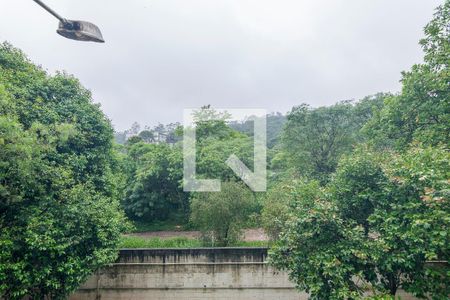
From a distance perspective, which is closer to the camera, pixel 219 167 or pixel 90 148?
A: pixel 90 148

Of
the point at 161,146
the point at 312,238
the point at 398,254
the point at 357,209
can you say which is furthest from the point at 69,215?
the point at 161,146

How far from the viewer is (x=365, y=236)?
534cm

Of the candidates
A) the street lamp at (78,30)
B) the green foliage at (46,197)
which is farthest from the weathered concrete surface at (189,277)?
the street lamp at (78,30)

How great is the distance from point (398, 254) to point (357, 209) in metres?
1.06

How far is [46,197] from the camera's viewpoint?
19.0ft

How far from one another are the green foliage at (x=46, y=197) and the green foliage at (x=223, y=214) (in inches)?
104

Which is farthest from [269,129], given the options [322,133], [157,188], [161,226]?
[161,226]

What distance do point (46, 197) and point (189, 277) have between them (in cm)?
400

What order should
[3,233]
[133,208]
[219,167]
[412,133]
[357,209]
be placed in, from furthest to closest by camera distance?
[133,208] < [219,167] < [412,133] < [357,209] < [3,233]

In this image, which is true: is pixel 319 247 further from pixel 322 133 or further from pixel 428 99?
pixel 322 133

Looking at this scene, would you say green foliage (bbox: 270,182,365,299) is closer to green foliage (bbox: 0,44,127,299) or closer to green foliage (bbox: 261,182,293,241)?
green foliage (bbox: 261,182,293,241)

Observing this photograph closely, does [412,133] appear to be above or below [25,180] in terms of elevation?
above

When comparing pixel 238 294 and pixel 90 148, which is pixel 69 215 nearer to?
pixel 90 148

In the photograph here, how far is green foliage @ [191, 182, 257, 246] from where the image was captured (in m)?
8.66
